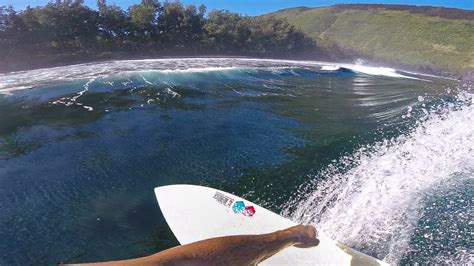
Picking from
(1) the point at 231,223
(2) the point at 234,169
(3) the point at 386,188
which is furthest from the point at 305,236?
(2) the point at 234,169

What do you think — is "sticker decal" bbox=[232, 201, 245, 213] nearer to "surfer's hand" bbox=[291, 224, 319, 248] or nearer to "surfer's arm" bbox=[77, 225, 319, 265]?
"surfer's hand" bbox=[291, 224, 319, 248]

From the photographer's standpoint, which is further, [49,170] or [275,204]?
[49,170]

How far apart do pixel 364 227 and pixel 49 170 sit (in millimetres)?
14354

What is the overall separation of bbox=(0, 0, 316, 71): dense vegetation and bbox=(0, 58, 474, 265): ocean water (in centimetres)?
3597

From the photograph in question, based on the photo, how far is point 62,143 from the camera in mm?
19641

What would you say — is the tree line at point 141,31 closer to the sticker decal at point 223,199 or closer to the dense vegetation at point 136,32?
the dense vegetation at point 136,32

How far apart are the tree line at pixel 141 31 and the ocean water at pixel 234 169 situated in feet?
119

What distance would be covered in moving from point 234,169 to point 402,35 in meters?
156

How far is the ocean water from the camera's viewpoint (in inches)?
429

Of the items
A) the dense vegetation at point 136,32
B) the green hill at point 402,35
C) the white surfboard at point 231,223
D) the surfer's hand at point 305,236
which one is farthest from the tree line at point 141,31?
the surfer's hand at point 305,236

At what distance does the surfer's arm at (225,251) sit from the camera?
5090mm

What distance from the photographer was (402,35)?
478 ft

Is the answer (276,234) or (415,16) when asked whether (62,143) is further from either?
(415,16)

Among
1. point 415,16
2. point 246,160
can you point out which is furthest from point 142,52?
point 415,16
